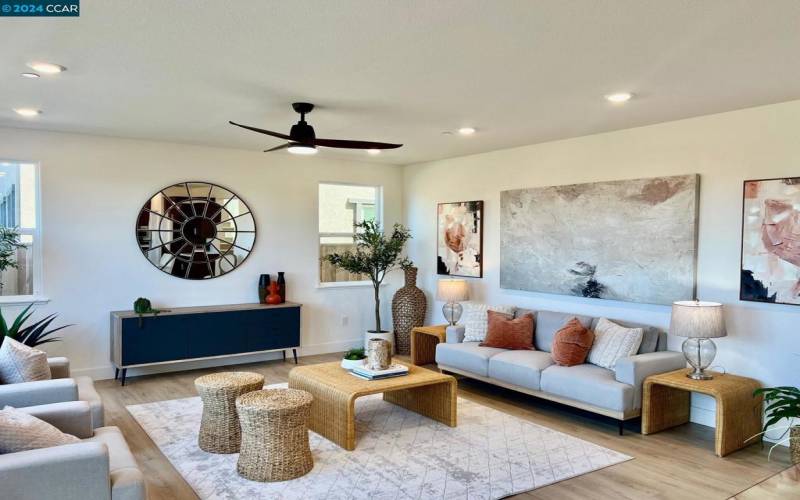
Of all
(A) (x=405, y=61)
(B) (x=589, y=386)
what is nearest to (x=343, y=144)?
(A) (x=405, y=61)

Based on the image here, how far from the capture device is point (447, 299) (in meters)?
6.26

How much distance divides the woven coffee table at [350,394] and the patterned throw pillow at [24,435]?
1.78 meters

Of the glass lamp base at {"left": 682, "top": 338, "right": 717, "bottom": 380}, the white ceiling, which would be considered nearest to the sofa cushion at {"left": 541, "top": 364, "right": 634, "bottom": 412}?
the glass lamp base at {"left": 682, "top": 338, "right": 717, "bottom": 380}

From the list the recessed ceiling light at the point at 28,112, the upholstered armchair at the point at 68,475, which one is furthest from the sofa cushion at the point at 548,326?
the recessed ceiling light at the point at 28,112

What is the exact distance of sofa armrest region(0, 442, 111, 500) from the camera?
85.6 inches

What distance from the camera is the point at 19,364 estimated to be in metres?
3.40

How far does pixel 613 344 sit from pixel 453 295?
1.98 metres

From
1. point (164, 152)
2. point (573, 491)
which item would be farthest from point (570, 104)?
point (164, 152)

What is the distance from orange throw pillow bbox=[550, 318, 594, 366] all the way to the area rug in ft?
2.02

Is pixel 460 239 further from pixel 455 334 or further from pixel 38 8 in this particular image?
pixel 38 8

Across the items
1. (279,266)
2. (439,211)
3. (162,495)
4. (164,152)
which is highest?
(164,152)

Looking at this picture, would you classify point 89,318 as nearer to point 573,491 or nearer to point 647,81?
point 573,491

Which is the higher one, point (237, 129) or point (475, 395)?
point (237, 129)

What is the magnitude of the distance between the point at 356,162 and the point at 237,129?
91.1 inches
